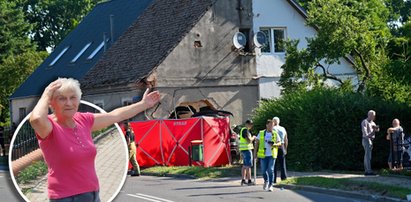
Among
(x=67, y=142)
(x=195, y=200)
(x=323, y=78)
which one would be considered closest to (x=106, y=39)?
(x=323, y=78)

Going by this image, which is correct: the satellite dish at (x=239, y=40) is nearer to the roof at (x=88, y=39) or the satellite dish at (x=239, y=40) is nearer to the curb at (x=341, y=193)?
the roof at (x=88, y=39)

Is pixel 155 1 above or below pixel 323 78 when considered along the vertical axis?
above

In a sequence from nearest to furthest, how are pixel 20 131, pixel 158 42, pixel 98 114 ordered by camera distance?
pixel 20 131 → pixel 98 114 → pixel 158 42

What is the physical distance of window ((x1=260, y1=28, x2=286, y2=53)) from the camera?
35.7m

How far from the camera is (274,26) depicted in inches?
1403

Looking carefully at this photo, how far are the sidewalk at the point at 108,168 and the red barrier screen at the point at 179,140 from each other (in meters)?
23.7

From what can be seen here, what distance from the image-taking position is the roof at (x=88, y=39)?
132 ft

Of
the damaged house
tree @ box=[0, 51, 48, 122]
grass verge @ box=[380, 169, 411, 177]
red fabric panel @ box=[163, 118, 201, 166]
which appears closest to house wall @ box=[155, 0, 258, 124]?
the damaged house

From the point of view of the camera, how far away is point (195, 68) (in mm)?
34094

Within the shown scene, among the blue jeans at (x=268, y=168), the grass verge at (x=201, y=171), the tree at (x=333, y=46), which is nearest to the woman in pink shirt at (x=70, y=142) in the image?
the blue jeans at (x=268, y=168)

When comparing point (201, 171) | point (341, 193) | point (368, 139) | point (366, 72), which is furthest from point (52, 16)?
point (341, 193)

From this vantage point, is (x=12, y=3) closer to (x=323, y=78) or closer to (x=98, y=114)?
(x=323, y=78)

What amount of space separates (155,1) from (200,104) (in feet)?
20.9

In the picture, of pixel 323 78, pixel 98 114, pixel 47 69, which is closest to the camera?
pixel 98 114
